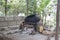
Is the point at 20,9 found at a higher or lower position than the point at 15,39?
higher

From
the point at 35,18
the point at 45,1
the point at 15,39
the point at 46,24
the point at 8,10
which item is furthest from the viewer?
the point at 8,10

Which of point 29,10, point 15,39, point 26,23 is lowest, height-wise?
point 15,39

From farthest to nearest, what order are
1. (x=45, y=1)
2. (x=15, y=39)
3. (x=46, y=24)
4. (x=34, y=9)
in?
(x=34, y=9)
(x=45, y=1)
(x=46, y=24)
(x=15, y=39)

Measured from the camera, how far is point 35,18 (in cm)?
446

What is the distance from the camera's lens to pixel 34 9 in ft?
20.7

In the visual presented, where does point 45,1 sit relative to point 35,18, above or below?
above

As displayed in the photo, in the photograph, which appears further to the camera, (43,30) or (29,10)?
(29,10)

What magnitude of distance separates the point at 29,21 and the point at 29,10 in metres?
2.10

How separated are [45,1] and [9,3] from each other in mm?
2450

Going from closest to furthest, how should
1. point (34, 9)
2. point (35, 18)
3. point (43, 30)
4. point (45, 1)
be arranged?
point (43, 30) → point (35, 18) → point (45, 1) → point (34, 9)

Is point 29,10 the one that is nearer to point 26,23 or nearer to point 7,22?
point 7,22

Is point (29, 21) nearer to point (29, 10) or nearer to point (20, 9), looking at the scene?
point (29, 10)

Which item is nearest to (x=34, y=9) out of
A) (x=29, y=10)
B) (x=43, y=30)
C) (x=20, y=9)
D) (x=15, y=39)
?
(x=29, y=10)

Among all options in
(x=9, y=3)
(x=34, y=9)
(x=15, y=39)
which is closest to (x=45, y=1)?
(x=34, y=9)
